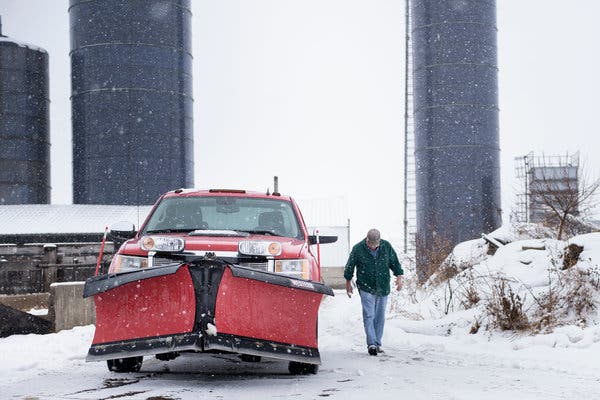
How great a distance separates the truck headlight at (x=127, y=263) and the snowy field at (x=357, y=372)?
1.04m

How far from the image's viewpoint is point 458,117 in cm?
3888

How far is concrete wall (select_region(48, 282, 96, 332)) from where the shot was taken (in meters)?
13.9

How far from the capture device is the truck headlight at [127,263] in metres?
8.52

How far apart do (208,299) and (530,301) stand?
6642mm

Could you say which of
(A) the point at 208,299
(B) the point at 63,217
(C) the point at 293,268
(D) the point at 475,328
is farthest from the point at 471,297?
(B) the point at 63,217

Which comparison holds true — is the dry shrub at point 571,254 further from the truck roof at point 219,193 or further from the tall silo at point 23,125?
the tall silo at point 23,125

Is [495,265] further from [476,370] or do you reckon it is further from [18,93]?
[18,93]

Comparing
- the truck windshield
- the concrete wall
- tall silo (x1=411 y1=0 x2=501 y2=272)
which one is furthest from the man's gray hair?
tall silo (x1=411 y1=0 x2=501 y2=272)

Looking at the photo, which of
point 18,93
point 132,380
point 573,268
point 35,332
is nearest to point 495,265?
point 573,268

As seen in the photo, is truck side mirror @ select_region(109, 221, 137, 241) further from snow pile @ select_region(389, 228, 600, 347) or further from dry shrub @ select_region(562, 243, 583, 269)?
dry shrub @ select_region(562, 243, 583, 269)

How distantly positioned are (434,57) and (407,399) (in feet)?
110

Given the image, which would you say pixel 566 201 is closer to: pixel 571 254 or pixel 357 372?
pixel 571 254

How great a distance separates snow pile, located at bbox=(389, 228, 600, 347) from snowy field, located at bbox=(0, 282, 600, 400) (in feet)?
0.43

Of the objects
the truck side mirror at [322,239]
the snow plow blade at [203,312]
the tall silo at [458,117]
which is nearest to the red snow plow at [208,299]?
the snow plow blade at [203,312]
